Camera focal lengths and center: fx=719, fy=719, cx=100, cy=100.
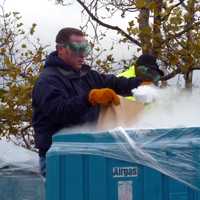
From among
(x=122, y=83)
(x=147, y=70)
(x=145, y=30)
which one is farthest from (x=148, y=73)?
(x=145, y=30)

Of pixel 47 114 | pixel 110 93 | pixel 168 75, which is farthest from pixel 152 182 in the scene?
pixel 168 75

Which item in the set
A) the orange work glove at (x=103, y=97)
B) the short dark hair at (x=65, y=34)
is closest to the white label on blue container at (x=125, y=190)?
the orange work glove at (x=103, y=97)

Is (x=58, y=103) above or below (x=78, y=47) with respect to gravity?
below

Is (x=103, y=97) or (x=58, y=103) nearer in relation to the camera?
(x=103, y=97)

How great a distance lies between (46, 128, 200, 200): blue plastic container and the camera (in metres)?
3.55

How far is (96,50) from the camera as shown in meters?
10.6

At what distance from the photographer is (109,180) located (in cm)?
360

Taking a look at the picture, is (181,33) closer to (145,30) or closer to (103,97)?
(145,30)

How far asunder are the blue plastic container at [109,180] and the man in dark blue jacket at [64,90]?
0.42 m

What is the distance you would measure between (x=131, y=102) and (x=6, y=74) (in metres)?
6.21

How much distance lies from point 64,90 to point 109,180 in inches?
36.7

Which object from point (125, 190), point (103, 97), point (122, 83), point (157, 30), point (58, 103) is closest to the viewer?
point (125, 190)

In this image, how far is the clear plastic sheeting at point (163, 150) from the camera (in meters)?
3.55

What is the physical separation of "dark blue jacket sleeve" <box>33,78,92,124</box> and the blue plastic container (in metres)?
0.37
